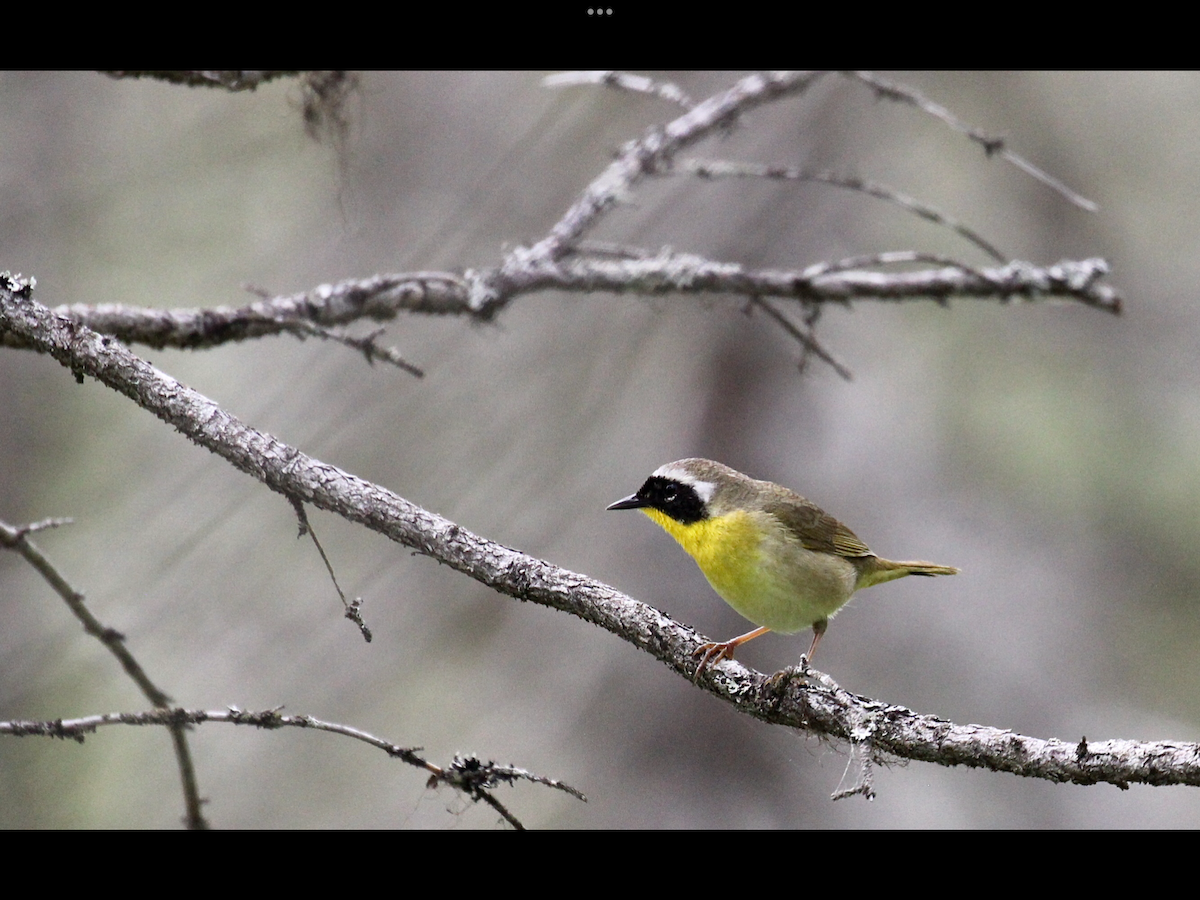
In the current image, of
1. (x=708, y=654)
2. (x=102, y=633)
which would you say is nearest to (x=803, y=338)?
(x=708, y=654)

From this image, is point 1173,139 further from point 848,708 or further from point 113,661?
point 113,661

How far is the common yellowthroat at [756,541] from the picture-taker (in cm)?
331

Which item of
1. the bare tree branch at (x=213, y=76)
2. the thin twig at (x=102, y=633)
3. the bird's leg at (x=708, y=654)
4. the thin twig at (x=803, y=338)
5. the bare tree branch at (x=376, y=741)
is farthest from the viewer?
the thin twig at (x=803, y=338)

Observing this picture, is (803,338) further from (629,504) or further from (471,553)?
(471,553)

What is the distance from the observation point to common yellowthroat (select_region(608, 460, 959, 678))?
3312 mm

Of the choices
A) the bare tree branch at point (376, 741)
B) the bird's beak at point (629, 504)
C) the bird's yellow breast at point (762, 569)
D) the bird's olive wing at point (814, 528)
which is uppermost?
the bird's olive wing at point (814, 528)

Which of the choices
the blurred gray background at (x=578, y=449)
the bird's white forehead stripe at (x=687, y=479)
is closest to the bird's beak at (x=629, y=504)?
the bird's white forehead stripe at (x=687, y=479)

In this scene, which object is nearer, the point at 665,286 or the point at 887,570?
the point at 887,570

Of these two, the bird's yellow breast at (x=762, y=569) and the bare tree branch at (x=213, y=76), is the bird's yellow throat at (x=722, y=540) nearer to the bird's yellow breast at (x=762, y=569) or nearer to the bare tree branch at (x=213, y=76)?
the bird's yellow breast at (x=762, y=569)

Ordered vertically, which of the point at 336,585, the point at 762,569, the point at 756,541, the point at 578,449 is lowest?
the point at 336,585

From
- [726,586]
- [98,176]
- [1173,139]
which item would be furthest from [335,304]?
[1173,139]

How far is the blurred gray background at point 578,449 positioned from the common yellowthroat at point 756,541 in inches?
60.7

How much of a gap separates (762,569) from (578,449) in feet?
11.5

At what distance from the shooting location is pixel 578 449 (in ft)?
22.0
